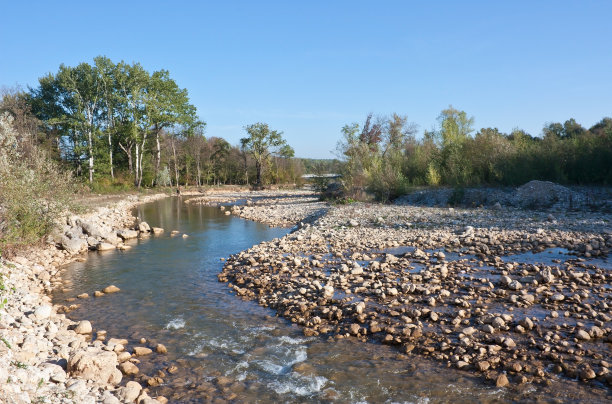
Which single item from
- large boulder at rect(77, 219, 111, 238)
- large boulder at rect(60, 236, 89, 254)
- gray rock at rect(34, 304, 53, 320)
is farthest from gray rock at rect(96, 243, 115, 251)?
gray rock at rect(34, 304, 53, 320)

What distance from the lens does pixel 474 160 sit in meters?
24.3

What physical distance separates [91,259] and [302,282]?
7825 millimetres

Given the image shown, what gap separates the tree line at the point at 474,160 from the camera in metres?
20.3

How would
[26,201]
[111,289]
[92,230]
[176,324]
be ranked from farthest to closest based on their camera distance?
[92,230]
[26,201]
[111,289]
[176,324]

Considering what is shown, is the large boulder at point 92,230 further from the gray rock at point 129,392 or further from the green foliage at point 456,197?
the green foliage at point 456,197

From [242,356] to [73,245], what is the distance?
33.5 feet

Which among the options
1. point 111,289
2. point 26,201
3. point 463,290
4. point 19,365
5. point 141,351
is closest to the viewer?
point 19,365

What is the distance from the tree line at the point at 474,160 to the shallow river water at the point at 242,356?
1641cm

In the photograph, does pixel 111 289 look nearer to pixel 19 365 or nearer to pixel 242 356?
pixel 19 365

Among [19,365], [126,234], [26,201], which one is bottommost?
[19,365]

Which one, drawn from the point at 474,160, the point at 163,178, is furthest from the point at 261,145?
the point at 474,160

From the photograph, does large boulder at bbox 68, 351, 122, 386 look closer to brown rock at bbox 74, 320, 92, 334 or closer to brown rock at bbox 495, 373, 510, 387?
brown rock at bbox 74, 320, 92, 334

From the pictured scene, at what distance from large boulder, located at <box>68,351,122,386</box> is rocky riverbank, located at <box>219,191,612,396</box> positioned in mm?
2990

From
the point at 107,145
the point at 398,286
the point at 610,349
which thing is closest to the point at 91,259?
the point at 398,286
